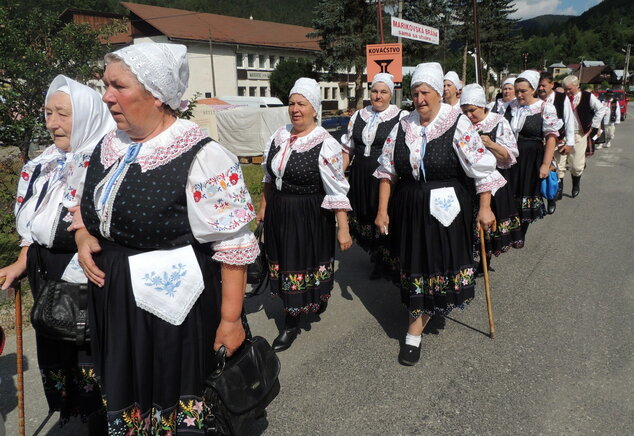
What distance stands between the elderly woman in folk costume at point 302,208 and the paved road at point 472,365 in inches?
17.8

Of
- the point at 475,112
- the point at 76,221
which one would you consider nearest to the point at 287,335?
the point at 76,221

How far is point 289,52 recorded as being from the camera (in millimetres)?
52406

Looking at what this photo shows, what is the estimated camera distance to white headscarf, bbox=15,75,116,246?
211cm

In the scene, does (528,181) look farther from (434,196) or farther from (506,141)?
(434,196)

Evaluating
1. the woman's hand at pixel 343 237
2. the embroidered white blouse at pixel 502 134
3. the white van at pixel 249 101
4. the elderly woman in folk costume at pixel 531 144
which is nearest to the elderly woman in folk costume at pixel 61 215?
the woman's hand at pixel 343 237

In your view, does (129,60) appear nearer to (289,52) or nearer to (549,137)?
(549,137)

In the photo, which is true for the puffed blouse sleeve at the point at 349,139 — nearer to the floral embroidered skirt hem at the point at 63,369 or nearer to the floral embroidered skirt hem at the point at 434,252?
the floral embroidered skirt hem at the point at 434,252

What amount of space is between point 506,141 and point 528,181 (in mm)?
1149

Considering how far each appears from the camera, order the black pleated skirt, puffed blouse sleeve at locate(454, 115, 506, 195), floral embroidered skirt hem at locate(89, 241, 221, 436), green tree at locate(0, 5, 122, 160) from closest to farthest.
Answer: floral embroidered skirt hem at locate(89, 241, 221, 436) → puffed blouse sleeve at locate(454, 115, 506, 195) → green tree at locate(0, 5, 122, 160) → the black pleated skirt

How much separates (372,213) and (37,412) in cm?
342

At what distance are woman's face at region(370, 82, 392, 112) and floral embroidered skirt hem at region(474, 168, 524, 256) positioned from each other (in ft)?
4.80

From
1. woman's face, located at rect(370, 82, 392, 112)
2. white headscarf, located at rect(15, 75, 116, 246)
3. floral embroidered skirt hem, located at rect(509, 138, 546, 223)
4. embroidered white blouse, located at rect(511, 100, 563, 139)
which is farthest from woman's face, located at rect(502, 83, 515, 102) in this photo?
white headscarf, located at rect(15, 75, 116, 246)

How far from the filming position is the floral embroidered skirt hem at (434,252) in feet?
11.0

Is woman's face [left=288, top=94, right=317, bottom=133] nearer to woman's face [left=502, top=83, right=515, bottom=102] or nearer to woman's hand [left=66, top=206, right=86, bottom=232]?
woman's hand [left=66, top=206, right=86, bottom=232]
